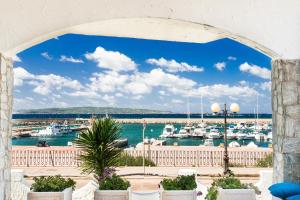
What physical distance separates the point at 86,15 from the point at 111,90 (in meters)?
47.3

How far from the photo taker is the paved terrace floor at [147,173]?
9.17 meters

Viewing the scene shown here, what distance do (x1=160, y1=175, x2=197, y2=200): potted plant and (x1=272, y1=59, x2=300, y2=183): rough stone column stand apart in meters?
1.03

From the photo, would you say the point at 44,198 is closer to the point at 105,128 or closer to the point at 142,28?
the point at 105,128

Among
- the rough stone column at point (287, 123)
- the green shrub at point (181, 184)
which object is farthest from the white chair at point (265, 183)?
the green shrub at point (181, 184)

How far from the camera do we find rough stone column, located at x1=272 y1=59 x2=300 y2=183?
13.8ft

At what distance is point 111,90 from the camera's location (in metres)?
51.1

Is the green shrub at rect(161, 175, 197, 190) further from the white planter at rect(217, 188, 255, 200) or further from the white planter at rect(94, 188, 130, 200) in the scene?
the white planter at rect(94, 188, 130, 200)

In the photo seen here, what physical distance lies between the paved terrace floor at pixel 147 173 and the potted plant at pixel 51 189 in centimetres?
428

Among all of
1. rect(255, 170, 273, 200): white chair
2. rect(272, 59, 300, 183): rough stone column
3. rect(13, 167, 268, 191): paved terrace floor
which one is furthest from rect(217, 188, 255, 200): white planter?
rect(13, 167, 268, 191): paved terrace floor

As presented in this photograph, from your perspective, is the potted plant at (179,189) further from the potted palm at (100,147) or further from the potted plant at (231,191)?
the potted palm at (100,147)

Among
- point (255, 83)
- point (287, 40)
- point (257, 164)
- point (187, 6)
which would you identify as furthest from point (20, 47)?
point (255, 83)

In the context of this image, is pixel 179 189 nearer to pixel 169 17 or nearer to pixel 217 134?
pixel 169 17

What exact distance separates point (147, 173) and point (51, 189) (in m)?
6.36

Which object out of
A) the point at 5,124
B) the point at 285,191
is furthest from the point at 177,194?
the point at 5,124
